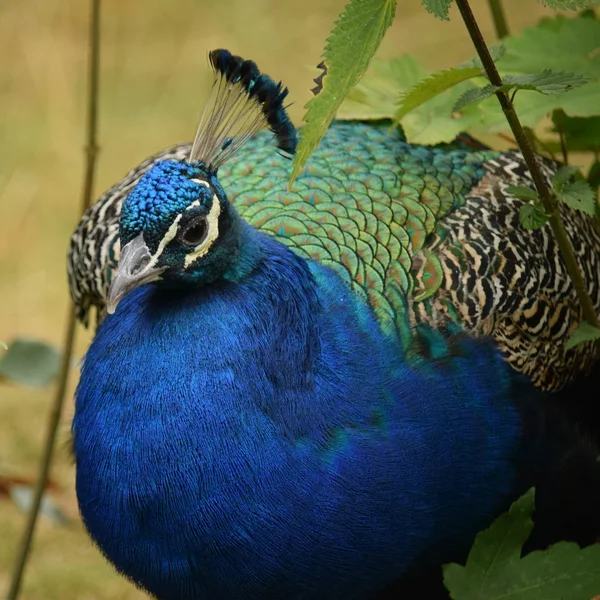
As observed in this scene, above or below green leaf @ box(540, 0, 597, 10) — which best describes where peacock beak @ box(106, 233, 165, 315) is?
below

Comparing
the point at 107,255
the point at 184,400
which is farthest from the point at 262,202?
the point at 184,400

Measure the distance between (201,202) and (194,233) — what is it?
0.05 m

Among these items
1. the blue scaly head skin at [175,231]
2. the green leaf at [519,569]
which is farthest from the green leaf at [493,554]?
the blue scaly head skin at [175,231]

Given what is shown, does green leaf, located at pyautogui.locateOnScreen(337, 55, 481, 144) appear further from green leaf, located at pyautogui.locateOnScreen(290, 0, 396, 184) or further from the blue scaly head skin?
green leaf, located at pyautogui.locateOnScreen(290, 0, 396, 184)

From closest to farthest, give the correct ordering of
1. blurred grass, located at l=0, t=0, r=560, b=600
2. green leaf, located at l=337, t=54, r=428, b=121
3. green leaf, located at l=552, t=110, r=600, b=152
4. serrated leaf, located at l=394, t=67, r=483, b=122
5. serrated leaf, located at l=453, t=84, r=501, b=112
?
serrated leaf, located at l=453, t=84, r=501, b=112
serrated leaf, located at l=394, t=67, r=483, b=122
green leaf, located at l=552, t=110, r=600, b=152
green leaf, located at l=337, t=54, r=428, b=121
blurred grass, located at l=0, t=0, r=560, b=600

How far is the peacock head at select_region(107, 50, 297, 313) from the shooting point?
6.05 feet

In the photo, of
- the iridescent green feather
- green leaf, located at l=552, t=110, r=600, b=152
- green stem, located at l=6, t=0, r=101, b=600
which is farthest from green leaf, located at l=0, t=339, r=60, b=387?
green leaf, located at l=552, t=110, r=600, b=152

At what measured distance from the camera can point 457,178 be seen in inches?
95.0

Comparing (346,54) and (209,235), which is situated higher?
(346,54)

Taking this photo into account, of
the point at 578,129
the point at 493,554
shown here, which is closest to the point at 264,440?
the point at 493,554

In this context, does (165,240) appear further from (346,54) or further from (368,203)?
(368,203)

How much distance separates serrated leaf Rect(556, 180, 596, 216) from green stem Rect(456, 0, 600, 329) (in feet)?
0.08

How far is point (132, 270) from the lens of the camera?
72.5 inches

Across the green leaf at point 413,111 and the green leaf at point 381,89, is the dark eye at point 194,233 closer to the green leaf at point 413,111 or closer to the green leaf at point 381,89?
the green leaf at point 413,111
